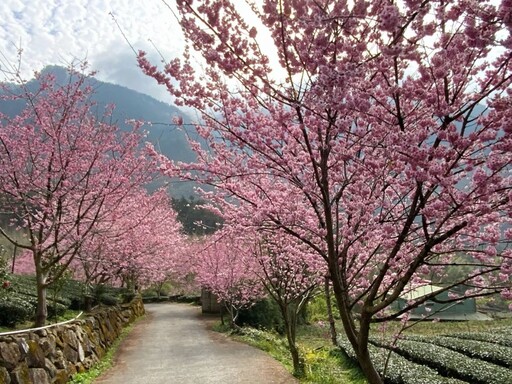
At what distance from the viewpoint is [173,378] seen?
911 centimetres

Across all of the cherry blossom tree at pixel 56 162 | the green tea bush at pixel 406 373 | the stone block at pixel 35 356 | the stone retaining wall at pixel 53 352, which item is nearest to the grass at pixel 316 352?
the green tea bush at pixel 406 373

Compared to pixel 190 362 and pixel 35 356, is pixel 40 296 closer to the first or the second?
pixel 35 356

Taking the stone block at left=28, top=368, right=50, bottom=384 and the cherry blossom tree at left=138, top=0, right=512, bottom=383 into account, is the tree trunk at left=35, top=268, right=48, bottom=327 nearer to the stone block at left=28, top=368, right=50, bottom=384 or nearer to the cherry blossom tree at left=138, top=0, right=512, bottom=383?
the stone block at left=28, top=368, right=50, bottom=384

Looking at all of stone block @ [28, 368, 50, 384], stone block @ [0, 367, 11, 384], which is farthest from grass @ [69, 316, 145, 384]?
stone block @ [0, 367, 11, 384]

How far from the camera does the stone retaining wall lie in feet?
21.2

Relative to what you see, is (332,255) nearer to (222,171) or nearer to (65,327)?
(222,171)

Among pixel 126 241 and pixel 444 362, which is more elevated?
pixel 126 241

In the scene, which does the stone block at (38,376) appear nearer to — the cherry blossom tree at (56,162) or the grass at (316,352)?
the cherry blossom tree at (56,162)

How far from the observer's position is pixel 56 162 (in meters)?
8.85

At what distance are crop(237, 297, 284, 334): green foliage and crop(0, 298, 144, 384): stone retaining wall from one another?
6679 millimetres

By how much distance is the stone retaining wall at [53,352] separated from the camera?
21.2ft

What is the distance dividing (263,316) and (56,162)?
11.8 meters

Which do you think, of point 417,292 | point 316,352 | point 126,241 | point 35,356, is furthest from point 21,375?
→ point 126,241

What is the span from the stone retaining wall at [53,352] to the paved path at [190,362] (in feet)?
2.27
